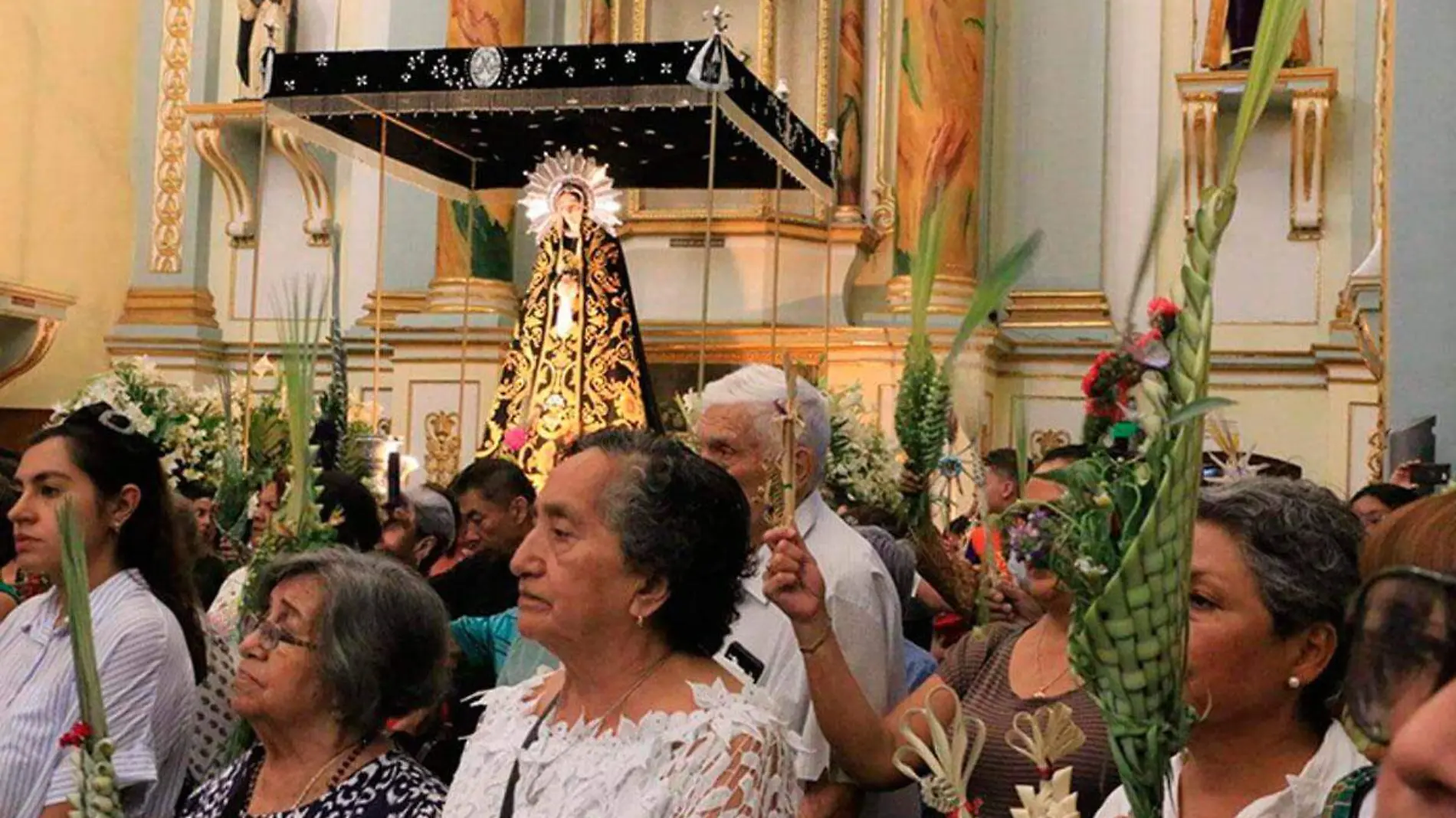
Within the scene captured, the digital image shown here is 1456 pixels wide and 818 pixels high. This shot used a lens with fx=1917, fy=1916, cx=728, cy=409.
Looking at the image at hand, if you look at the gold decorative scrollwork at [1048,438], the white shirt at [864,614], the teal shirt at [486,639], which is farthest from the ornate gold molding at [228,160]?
the white shirt at [864,614]

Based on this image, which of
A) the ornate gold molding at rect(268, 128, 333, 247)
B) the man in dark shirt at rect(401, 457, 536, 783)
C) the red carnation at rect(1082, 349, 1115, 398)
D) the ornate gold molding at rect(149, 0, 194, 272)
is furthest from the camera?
the ornate gold molding at rect(149, 0, 194, 272)

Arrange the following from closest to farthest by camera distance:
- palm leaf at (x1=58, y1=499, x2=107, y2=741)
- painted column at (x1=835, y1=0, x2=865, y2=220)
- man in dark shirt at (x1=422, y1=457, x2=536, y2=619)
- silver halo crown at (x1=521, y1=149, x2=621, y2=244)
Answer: palm leaf at (x1=58, y1=499, x2=107, y2=741) < man in dark shirt at (x1=422, y1=457, x2=536, y2=619) < silver halo crown at (x1=521, y1=149, x2=621, y2=244) < painted column at (x1=835, y1=0, x2=865, y2=220)

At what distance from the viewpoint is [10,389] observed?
13.2m

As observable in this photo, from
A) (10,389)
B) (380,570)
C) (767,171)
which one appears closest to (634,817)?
(380,570)

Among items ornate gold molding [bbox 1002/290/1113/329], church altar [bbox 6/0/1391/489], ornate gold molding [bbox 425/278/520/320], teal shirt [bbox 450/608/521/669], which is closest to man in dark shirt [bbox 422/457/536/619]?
teal shirt [bbox 450/608/521/669]

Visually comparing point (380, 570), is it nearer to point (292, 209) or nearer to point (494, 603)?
point (494, 603)

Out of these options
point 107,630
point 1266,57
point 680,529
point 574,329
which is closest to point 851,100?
point 574,329

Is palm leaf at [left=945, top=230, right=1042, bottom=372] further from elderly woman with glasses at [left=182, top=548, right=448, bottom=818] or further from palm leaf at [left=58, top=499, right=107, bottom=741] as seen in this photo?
elderly woman with glasses at [left=182, top=548, right=448, bottom=818]

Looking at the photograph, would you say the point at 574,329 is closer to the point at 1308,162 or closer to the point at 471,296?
the point at 471,296

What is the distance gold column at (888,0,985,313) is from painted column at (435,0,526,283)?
2.64 metres

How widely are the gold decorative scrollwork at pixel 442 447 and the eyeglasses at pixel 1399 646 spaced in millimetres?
11398

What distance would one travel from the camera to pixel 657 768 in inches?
103

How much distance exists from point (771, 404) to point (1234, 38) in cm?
909

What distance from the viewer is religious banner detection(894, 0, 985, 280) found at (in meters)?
12.1
